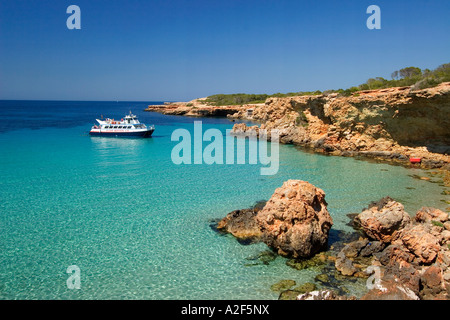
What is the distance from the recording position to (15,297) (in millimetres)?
8133

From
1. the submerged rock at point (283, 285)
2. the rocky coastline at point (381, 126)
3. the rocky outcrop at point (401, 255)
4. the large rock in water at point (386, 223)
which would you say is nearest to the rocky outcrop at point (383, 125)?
the rocky coastline at point (381, 126)

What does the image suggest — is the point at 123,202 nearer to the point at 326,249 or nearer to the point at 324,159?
the point at 326,249

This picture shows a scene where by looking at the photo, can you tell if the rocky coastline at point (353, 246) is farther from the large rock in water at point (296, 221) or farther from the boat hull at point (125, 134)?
the boat hull at point (125, 134)

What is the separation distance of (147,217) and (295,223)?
675 centimetres

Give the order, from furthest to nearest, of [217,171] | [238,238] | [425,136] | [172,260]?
[425,136], [217,171], [238,238], [172,260]

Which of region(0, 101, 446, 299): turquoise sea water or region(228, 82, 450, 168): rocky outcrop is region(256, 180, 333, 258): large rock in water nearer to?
region(0, 101, 446, 299): turquoise sea water

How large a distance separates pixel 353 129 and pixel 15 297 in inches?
1124

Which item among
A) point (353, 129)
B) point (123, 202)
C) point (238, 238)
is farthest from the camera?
point (353, 129)

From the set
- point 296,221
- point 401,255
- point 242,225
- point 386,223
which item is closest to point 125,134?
point 242,225

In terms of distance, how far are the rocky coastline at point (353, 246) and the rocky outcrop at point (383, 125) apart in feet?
47.8

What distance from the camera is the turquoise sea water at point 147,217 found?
8812mm

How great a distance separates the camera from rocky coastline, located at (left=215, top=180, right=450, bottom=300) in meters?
8.08
